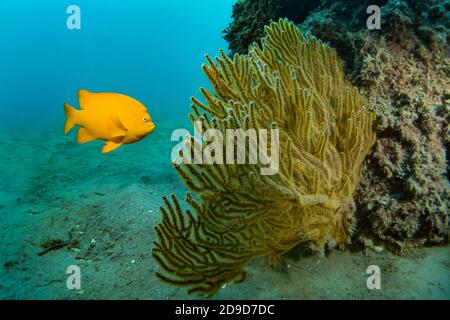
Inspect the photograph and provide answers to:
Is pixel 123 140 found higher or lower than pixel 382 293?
higher

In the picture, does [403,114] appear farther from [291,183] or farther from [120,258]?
[120,258]

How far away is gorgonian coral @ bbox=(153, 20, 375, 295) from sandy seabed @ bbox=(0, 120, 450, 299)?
28 centimetres

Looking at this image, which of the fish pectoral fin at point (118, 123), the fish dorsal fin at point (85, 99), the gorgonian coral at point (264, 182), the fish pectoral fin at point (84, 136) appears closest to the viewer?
the gorgonian coral at point (264, 182)

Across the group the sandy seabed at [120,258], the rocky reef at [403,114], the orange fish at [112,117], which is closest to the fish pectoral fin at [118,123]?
the orange fish at [112,117]

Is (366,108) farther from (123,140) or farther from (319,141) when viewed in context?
(123,140)

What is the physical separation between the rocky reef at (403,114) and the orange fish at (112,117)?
2247 mm

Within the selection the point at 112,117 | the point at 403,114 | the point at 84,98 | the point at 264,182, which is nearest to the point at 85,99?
the point at 84,98

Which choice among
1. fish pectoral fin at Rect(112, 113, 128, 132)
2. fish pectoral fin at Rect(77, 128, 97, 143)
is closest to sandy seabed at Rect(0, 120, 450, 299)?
fish pectoral fin at Rect(77, 128, 97, 143)

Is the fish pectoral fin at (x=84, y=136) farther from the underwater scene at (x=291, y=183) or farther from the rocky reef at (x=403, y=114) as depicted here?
the rocky reef at (x=403, y=114)

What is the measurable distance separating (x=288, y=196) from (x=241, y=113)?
2.44 feet

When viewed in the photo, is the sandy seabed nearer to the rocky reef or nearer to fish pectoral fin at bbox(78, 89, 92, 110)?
the rocky reef

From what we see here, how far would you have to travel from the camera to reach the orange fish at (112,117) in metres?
2.58

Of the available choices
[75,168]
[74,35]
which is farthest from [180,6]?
[75,168]

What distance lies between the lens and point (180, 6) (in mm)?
156500
